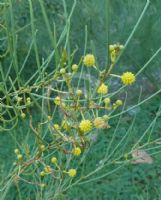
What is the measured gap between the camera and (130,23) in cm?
306

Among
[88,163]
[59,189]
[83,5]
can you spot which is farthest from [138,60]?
[59,189]

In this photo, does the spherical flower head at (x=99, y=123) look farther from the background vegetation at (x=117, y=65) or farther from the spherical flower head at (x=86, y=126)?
the background vegetation at (x=117, y=65)

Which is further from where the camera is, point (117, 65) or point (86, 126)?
point (117, 65)

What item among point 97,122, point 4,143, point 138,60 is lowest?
point 4,143

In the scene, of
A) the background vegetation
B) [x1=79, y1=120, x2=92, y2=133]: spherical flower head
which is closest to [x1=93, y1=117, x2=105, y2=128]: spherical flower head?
[x1=79, y1=120, x2=92, y2=133]: spherical flower head

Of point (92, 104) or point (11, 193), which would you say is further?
point (11, 193)

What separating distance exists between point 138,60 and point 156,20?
0.30 meters

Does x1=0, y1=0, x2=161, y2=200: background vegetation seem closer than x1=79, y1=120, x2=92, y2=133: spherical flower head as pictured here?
No

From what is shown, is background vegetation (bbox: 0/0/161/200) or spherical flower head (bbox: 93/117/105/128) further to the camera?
background vegetation (bbox: 0/0/161/200)

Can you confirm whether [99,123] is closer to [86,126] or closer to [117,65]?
[86,126]

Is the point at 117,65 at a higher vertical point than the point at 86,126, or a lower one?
higher

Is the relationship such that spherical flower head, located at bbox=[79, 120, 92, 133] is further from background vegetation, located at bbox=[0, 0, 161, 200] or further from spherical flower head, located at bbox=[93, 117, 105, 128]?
background vegetation, located at bbox=[0, 0, 161, 200]

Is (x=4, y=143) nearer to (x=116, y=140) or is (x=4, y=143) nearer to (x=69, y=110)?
(x=116, y=140)

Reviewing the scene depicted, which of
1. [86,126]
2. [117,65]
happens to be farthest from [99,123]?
[117,65]
